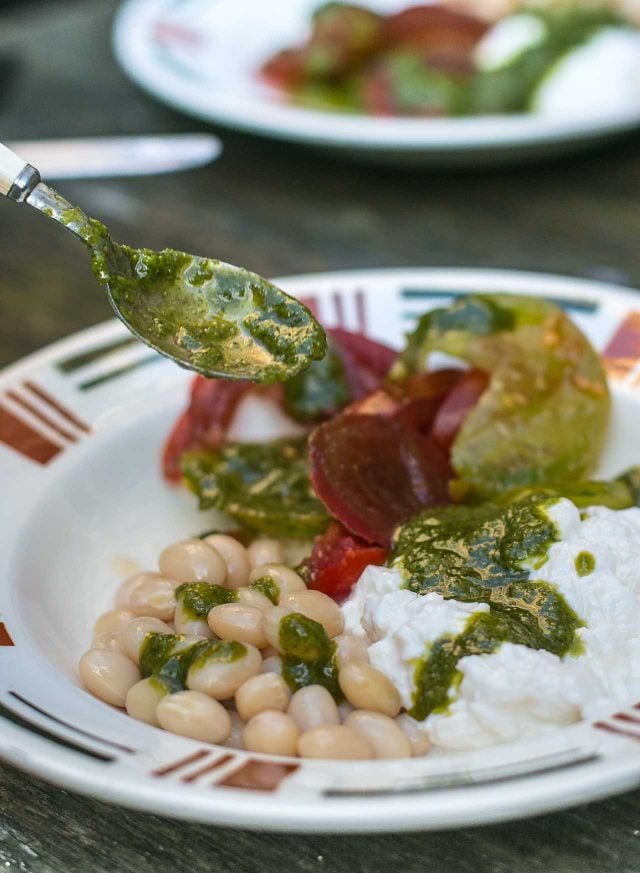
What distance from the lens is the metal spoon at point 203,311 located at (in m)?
1.54

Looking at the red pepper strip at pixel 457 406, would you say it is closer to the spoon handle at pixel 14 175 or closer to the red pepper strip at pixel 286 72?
the spoon handle at pixel 14 175

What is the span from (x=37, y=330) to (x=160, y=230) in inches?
22.1

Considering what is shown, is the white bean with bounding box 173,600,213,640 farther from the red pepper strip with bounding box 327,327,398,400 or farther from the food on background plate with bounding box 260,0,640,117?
the food on background plate with bounding box 260,0,640,117

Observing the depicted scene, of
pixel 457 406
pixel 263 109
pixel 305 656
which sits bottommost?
pixel 305 656

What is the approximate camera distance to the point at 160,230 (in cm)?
301

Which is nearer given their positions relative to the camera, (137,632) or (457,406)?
(137,632)

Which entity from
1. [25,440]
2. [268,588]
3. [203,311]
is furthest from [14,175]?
[268,588]

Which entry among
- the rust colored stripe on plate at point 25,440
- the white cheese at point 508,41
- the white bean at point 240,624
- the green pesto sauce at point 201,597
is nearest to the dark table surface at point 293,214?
the white cheese at point 508,41

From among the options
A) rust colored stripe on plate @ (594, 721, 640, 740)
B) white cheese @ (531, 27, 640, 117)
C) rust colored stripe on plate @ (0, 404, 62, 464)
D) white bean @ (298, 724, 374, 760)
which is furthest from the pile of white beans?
white cheese @ (531, 27, 640, 117)

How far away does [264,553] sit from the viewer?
174cm

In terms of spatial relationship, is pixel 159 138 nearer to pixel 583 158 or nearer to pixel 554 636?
pixel 583 158

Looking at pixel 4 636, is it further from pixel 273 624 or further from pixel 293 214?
pixel 293 214

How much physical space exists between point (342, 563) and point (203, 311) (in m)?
0.44

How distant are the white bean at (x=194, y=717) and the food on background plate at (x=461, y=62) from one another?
2261mm
